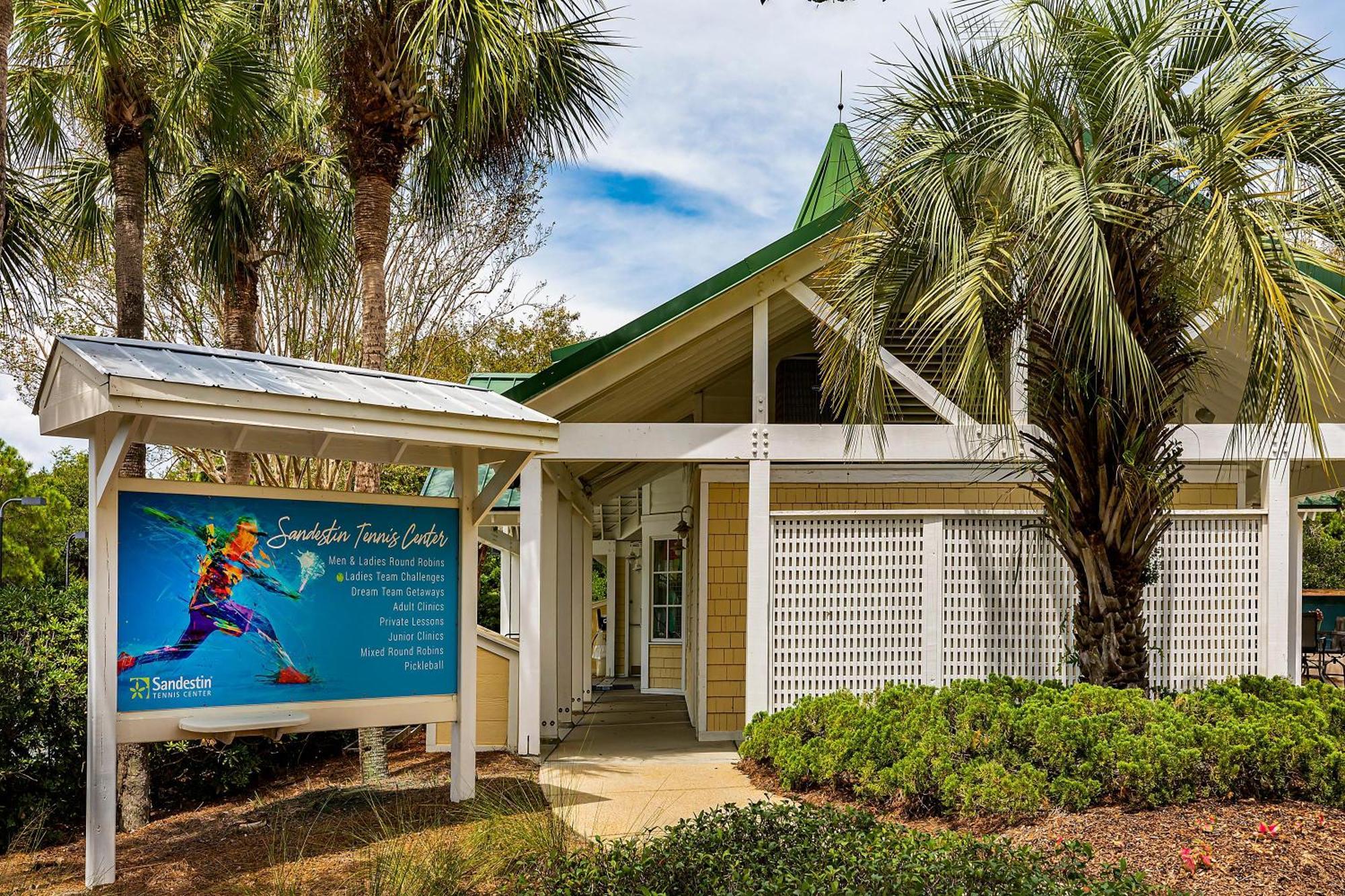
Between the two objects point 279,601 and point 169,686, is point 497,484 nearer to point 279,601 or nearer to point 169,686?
point 279,601

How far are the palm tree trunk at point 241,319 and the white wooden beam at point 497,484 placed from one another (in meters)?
5.96

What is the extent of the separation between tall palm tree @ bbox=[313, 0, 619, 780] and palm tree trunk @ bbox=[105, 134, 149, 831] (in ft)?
5.65

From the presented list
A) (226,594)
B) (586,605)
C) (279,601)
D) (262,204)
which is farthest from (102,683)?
(586,605)

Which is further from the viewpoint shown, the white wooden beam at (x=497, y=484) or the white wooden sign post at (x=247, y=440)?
the white wooden beam at (x=497, y=484)

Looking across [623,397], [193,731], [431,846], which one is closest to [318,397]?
[193,731]

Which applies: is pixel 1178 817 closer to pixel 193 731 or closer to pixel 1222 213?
pixel 1222 213

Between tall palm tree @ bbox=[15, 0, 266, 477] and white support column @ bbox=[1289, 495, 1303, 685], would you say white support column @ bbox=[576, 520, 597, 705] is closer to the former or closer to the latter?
tall palm tree @ bbox=[15, 0, 266, 477]

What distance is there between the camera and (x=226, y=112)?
8.92 m

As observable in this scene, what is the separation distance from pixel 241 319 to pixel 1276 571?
11.2 metres

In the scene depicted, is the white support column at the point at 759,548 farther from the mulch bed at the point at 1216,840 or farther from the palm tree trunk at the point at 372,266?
the palm tree trunk at the point at 372,266

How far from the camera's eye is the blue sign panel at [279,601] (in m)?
6.06

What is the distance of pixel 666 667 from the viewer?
1694cm

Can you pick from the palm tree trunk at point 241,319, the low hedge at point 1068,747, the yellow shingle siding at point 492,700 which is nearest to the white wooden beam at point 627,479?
the palm tree trunk at point 241,319

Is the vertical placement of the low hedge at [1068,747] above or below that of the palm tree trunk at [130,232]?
below
